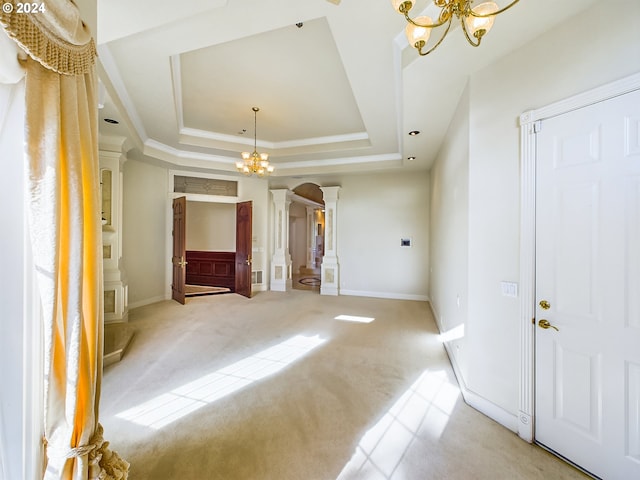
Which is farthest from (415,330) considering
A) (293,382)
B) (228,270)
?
(228,270)

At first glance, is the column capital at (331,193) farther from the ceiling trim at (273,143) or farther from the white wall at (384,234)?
the ceiling trim at (273,143)

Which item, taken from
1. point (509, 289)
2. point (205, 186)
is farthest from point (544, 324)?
point (205, 186)

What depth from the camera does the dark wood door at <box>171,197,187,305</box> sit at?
589 centimetres

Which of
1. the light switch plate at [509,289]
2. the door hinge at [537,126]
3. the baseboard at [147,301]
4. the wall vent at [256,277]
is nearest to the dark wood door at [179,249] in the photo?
the baseboard at [147,301]

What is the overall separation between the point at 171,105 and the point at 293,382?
3.96m

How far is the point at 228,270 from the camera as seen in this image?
7.96m

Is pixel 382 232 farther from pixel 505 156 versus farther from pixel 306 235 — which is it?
pixel 306 235

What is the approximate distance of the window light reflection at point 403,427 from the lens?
Result: 176 centimetres

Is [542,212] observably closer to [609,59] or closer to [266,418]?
[609,59]

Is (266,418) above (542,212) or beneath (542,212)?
beneath

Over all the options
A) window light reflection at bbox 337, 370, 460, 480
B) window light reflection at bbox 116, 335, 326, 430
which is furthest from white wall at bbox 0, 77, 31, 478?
window light reflection at bbox 337, 370, 460, 480

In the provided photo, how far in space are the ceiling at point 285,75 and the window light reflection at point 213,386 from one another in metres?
3.05

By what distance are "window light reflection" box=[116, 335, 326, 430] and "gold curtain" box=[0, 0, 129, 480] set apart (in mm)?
1208

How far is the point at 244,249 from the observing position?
22.2 ft
